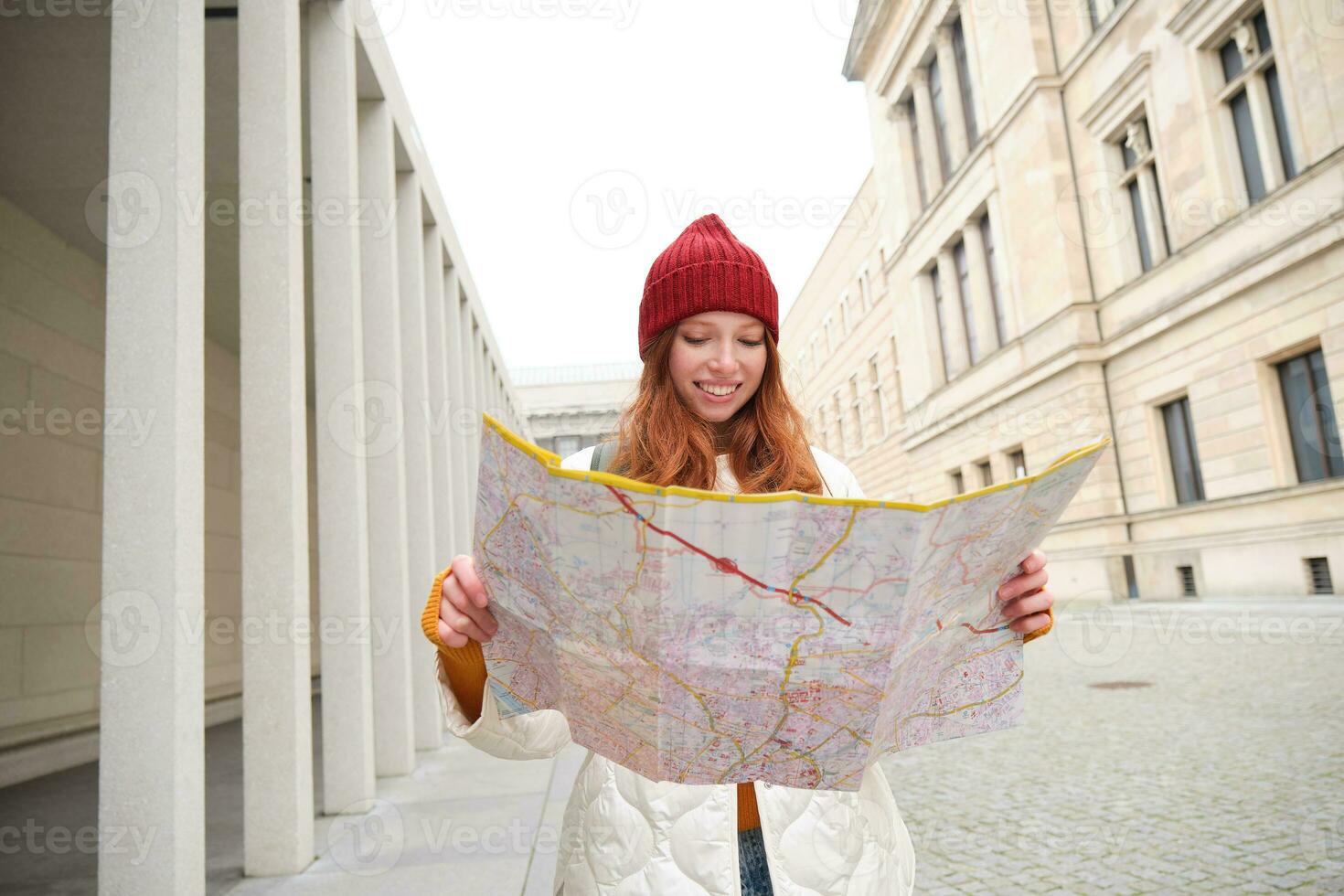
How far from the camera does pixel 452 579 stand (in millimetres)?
1143

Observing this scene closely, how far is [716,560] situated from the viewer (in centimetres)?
88

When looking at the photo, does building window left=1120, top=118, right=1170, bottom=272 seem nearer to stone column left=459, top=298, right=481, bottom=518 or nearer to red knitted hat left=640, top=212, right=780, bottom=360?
stone column left=459, top=298, right=481, bottom=518

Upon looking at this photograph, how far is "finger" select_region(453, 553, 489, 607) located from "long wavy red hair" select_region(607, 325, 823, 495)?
522 millimetres

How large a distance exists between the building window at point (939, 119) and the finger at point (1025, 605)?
26700 millimetres

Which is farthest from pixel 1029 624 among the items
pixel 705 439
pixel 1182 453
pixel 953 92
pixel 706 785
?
pixel 953 92

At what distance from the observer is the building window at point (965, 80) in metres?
23.7

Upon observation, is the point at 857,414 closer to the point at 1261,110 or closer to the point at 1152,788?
the point at 1261,110

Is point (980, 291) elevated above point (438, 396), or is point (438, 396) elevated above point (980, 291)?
point (980, 291)

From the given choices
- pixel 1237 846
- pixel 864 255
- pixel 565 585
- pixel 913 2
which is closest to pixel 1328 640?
pixel 1237 846

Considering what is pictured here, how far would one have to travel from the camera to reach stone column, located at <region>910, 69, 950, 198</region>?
2581 cm

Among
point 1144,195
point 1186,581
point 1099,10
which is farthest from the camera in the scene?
point 1099,10

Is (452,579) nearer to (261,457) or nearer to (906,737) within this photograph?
(906,737)

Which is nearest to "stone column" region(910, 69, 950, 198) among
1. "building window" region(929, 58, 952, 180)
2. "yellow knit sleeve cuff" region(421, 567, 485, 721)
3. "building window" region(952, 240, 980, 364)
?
"building window" region(929, 58, 952, 180)

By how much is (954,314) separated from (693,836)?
24752mm
